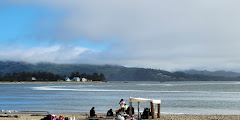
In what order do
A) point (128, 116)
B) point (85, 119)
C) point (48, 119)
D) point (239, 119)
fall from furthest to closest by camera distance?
point (239, 119)
point (85, 119)
point (128, 116)
point (48, 119)

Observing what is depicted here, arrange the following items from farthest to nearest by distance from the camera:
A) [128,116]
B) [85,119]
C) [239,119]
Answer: [239,119] < [85,119] < [128,116]

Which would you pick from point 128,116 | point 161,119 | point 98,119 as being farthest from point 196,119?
point 98,119

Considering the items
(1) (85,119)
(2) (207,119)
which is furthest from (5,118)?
(2) (207,119)

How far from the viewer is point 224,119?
36406 millimetres

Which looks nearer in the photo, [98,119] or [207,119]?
[98,119]

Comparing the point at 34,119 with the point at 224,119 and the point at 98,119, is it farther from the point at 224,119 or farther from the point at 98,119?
the point at 224,119

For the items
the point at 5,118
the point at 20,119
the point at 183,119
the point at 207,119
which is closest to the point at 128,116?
the point at 183,119

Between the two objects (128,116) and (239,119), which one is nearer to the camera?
(128,116)

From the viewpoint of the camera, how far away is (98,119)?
33.8 meters

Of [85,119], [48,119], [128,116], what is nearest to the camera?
[48,119]

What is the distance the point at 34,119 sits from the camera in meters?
35.7

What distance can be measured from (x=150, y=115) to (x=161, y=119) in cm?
125

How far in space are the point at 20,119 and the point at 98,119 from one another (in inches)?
339

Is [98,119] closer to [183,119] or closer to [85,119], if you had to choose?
[85,119]
